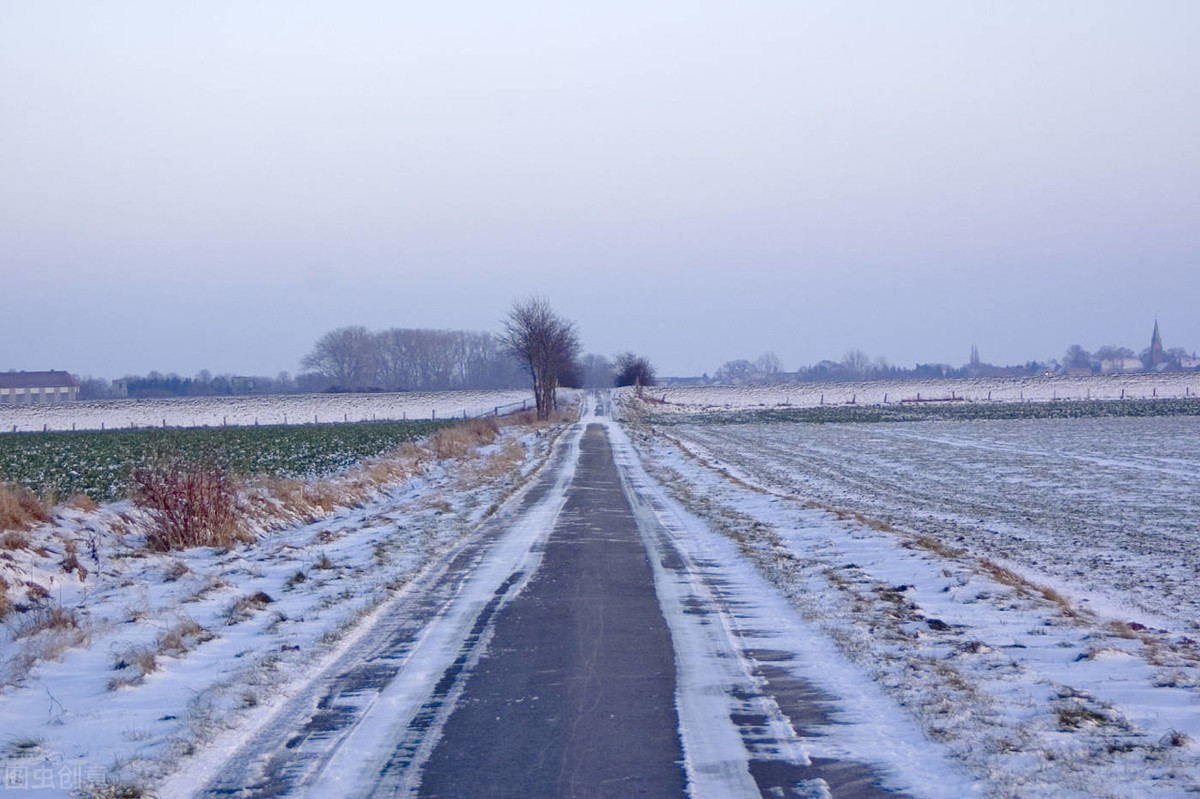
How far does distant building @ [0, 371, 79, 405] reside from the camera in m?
116

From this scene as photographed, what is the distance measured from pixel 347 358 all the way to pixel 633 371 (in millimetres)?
48184

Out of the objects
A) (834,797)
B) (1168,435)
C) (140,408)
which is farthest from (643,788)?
(140,408)

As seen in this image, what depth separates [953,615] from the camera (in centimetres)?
919

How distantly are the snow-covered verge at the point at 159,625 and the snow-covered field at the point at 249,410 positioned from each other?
65693 millimetres

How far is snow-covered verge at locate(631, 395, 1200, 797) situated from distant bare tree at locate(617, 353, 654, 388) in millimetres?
111698

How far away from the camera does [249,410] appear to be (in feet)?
273

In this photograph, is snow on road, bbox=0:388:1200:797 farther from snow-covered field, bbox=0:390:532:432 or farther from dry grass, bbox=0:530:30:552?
snow-covered field, bbox=0:390:532:432

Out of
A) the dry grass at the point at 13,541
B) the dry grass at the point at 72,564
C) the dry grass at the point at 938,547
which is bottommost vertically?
the dry grass at the point at 938,547

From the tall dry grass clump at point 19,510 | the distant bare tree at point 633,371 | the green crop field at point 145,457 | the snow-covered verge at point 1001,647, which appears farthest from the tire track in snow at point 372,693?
the distant bare tree at point 633,371

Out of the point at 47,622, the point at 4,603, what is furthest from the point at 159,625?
the point at 4,603

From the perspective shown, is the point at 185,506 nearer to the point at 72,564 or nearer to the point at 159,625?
the point at 72,564

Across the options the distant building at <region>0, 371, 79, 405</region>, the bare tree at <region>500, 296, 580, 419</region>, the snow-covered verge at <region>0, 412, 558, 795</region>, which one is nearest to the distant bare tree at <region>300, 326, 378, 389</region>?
the distant building at <region>0, 371, 79, 405</region>

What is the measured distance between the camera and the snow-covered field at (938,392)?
320ft

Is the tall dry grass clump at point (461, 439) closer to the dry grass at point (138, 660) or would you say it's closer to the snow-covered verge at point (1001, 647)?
the snow-covered verge at point (1001, 647)
